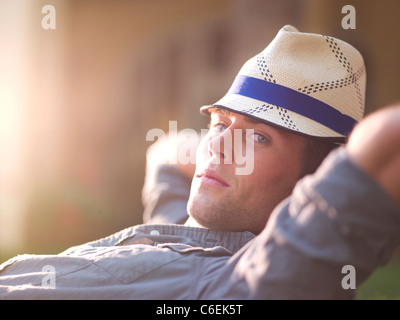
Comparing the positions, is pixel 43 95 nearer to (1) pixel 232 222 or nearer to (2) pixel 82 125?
(2) pixel 82 125

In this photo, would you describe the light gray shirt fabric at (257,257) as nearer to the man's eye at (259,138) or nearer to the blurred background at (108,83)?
the man's eye at (259,138)

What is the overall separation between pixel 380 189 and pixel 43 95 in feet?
27.4

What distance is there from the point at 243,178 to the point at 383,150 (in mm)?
1009

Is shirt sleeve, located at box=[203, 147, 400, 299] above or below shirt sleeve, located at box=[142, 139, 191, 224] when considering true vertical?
above

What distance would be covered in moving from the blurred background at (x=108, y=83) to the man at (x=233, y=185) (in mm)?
3885

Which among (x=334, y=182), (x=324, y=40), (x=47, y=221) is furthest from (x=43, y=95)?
(x=334, y=182)

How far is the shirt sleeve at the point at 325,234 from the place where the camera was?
1314mm

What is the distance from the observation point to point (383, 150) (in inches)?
50.6

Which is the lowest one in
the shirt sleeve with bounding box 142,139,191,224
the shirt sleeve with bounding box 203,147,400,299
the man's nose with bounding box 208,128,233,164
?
the shirt sleeve with bounding box 142,139,191,224

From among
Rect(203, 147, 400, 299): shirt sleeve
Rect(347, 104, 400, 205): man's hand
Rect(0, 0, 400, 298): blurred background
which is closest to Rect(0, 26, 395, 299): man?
Rect(203, 147, 400, 299): shirt sleeve

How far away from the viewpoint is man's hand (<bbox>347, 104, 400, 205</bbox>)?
1.27 m

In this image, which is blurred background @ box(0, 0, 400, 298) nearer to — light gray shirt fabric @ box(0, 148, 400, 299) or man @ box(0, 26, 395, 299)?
man @ box(0, 26, 395, 299)

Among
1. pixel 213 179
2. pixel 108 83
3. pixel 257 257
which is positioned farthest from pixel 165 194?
pixel 108 83

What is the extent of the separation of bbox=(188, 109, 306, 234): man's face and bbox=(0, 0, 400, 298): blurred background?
4.09m
